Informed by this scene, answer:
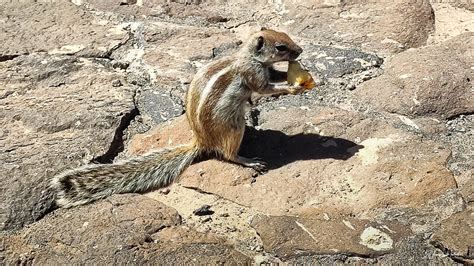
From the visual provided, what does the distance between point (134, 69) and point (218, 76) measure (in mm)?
714

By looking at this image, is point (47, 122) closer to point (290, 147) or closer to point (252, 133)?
point (252, 133)

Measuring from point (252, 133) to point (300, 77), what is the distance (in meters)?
0.40

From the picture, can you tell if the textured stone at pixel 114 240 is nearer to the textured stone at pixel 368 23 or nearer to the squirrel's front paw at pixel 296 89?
the squirrel's front paw at pixel 296 89

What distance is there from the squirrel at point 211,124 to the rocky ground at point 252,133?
70 mm

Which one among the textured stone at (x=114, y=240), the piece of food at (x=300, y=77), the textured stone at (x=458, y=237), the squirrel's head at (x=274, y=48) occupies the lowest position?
the textured stone at (x=114, y=240)

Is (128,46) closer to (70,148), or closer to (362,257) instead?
(70,148)

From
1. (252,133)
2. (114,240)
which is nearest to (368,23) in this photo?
(252,133)

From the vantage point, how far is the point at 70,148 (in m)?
3.92

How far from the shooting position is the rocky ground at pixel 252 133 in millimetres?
3303

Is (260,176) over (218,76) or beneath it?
beneath

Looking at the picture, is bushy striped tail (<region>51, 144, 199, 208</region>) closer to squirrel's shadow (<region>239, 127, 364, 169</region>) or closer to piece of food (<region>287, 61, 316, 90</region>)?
squirrel's shadow (<region>239, 127, 364, 169</region>)

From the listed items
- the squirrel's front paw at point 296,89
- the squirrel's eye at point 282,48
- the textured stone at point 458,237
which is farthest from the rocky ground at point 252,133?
the squirrel's eye at point 282,48

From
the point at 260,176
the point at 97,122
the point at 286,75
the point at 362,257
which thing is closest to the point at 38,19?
the point at 97,122

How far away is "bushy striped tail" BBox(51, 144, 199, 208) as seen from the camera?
3.61 m
